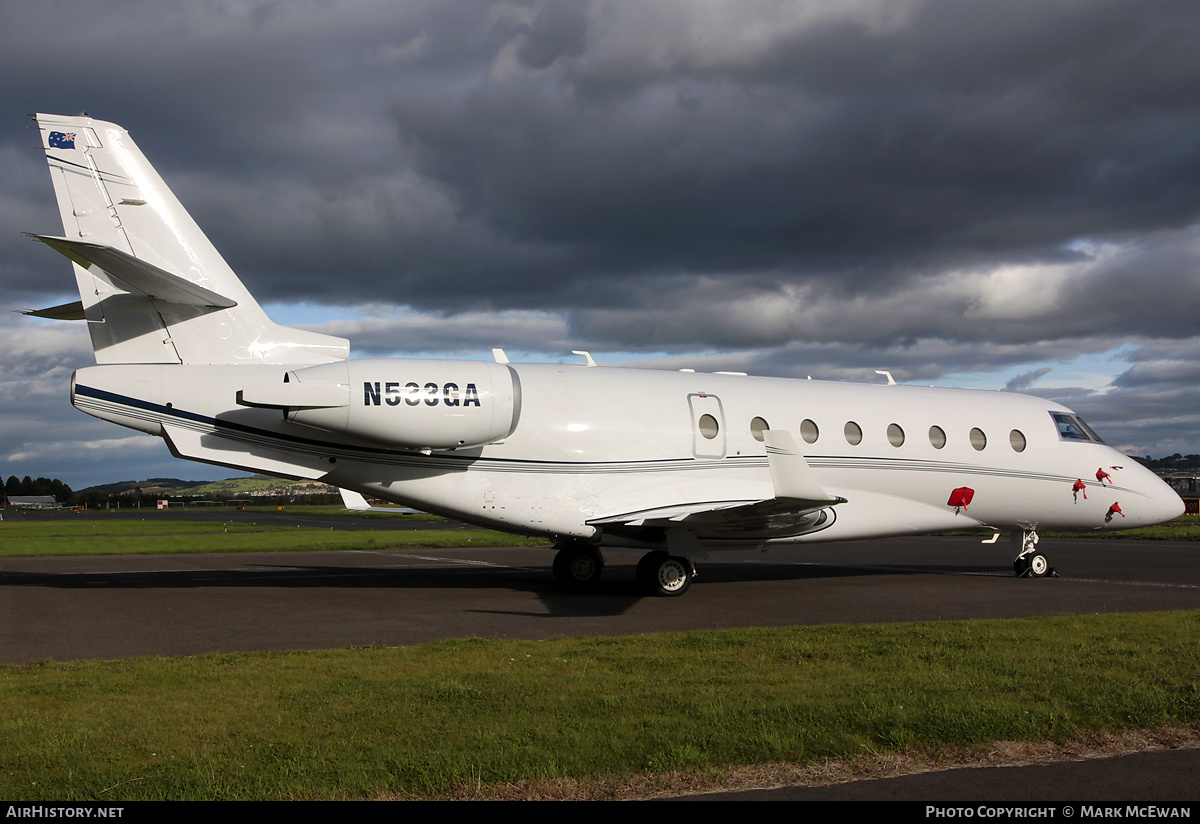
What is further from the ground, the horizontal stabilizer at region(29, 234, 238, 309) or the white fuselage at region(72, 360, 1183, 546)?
the horizontal stabilizer at region(29, 234, 238, 309)

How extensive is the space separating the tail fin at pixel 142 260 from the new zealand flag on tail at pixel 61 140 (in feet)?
0.05

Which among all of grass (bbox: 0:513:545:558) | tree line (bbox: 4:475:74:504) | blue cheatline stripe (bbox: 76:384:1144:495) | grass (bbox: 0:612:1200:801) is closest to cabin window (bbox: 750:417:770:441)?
blue cheatline stripe (bbox: 76:384:1144:495)

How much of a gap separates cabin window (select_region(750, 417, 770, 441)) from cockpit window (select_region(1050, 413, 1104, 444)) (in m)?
6.73

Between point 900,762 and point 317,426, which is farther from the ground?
point 317,426

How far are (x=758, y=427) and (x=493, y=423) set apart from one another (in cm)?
468

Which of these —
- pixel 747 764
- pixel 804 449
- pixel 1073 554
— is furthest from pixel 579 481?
pixel 1073 554

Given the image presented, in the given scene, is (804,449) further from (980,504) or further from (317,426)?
(317,426)

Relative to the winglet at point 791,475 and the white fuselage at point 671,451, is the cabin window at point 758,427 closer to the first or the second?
the white fuselage at point 671,451

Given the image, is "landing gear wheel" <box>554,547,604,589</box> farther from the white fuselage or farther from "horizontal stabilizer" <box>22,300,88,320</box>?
"horizontal stabilizer" <box>22,300,88,320</box>

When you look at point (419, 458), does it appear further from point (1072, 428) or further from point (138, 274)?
point (1072, 428)

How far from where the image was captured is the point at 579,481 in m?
14.4

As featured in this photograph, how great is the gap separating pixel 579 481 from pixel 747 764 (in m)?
9.48

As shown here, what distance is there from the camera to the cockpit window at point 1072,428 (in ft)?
58.9

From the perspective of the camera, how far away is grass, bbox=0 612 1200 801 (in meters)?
4.79
